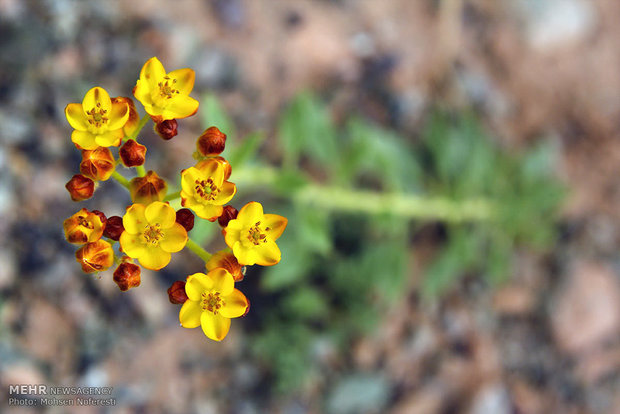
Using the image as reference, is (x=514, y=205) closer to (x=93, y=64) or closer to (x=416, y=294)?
(x=416, y=294)

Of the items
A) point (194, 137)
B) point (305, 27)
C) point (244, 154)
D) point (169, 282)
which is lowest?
point (244, 154)

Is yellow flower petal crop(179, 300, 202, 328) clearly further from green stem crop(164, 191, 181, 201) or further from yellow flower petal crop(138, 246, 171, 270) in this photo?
green stem crop(164, 191, 181, 201)

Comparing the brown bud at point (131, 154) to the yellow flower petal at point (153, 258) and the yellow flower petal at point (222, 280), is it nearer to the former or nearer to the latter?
the yellow flower petal at point (153, 258)

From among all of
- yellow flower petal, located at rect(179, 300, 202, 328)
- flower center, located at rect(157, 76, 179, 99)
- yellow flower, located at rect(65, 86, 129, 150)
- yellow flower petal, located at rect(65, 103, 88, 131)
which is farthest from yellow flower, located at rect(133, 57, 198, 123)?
yellow flower petal, located at rect(179, 300, 202, 328)

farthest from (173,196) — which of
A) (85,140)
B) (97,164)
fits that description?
(85,140)

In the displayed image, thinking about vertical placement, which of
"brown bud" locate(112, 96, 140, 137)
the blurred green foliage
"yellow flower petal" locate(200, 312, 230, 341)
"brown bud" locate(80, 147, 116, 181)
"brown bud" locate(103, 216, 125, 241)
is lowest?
"yellow flower petal" locate(200, 312, 230, 341)

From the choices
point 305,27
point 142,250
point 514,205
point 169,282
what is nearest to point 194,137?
point 169,282

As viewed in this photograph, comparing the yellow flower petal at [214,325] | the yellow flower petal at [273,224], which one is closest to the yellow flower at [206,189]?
the yellow flower petal at [273,224]
